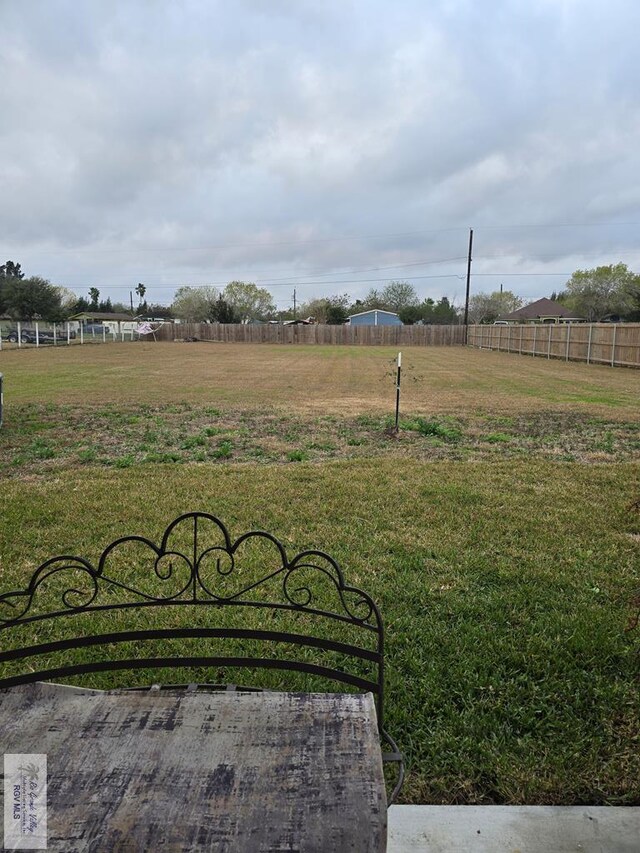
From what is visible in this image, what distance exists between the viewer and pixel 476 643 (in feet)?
9.31

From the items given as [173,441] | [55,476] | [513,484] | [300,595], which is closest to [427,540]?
[300,595]

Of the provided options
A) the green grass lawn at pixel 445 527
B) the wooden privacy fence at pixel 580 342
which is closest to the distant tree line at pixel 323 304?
the wooden privacy fence at pixel 580 342

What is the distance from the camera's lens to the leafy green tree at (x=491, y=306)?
71625 millimetres

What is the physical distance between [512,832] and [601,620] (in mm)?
1518

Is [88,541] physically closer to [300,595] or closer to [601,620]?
[300,595]

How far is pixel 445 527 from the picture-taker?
438 centimetres

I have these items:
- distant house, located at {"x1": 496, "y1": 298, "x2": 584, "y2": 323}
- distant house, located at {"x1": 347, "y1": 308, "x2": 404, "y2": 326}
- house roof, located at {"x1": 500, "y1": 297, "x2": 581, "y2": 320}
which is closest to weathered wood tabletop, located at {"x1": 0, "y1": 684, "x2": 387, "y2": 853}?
distant house, located at {"x1": 496, "y1": 298, "x2": 584, "y2": 323}

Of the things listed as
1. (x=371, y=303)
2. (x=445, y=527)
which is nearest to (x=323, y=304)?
(x=371, y=303)

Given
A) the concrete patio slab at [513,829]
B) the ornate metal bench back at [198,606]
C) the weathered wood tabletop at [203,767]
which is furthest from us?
the ornate metal bench back at [198,606]

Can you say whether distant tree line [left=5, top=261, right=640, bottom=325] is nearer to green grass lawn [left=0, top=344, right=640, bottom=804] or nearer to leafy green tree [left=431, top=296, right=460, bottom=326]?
leafy green tree [left=431, top=296, right=460, bottom=326]

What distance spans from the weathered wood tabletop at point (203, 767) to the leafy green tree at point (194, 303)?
79.0 m

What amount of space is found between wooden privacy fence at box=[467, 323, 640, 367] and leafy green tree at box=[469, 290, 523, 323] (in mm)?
38428

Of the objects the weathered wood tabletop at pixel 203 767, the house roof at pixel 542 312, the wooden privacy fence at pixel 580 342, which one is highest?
the house roof at pixel 542 312

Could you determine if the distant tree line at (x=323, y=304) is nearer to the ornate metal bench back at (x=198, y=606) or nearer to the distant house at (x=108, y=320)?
the distant house at (x=108, y=320)
